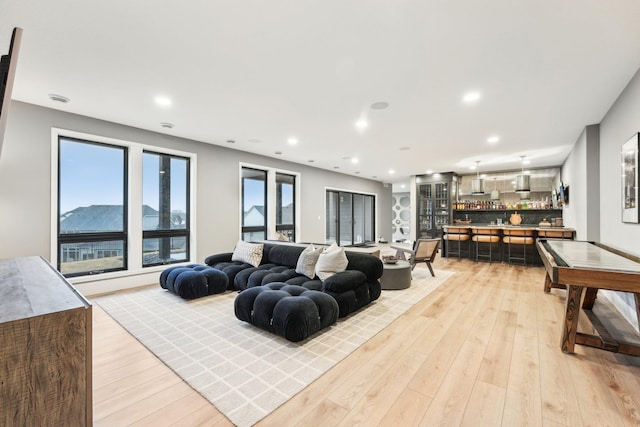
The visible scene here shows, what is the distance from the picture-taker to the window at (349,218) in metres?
9.66

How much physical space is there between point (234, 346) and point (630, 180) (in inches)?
178

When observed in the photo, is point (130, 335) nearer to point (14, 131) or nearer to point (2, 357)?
point (2, 357)

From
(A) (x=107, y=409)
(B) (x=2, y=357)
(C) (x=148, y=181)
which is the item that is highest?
(C) (x=148, y=181)

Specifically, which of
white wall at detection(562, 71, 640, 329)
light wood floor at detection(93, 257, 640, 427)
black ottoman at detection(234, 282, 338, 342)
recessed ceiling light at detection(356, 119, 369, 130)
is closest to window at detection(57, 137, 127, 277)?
light wood floor at detection(93, 257, 640, 427)

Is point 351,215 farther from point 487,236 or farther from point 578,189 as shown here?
point 578,189

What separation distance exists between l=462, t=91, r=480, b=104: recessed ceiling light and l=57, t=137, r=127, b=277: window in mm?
5371

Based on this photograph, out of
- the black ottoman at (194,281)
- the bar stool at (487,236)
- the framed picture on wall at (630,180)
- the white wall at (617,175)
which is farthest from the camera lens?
the bar stool at (487,236)

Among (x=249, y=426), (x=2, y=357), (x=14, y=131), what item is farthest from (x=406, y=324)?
(x=14, y=131)

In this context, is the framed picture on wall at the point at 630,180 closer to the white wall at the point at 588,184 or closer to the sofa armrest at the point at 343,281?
the white wall at the point at 588,184

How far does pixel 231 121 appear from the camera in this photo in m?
4.48

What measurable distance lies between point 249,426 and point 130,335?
202 cm

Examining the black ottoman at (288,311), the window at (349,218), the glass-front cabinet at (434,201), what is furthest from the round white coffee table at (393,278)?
the glass-front cabinet at (434,201)

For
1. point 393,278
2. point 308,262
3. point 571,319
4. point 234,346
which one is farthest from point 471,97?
point 234,346

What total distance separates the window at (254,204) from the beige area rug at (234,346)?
273 centimetres
